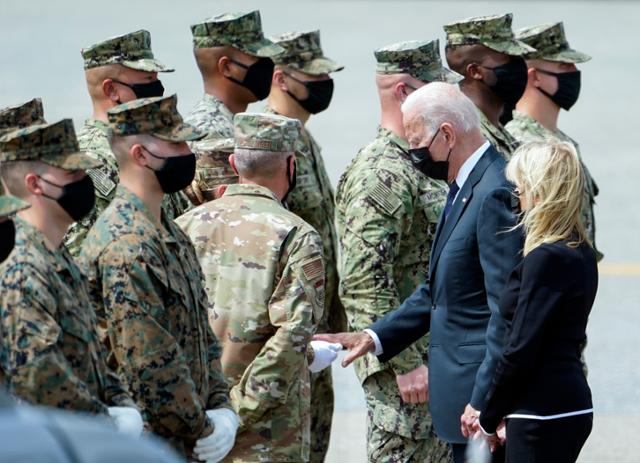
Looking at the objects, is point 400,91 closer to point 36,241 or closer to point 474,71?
point 474,71

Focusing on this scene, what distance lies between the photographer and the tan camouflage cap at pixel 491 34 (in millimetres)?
6949

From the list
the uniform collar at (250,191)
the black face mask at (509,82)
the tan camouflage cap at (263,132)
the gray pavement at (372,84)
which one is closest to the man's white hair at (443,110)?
the tan camouflage cap at (263,132)

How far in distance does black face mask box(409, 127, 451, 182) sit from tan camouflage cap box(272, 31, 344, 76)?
1.81m

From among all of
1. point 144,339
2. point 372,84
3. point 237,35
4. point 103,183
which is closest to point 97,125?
point 103,183

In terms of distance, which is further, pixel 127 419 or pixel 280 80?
pixel 280 80

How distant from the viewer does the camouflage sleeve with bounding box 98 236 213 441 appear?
4594 mm

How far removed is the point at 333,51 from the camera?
20.8 metres

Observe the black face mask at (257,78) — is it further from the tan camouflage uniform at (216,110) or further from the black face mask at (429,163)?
the black face mask at (429,163)

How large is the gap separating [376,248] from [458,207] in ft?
2.46

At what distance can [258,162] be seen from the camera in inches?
217

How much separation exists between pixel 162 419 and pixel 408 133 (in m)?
1.58

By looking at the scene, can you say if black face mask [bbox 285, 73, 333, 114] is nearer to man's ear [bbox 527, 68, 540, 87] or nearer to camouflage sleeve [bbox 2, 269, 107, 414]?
man's ear [bbox 527, 68, 540, 87]

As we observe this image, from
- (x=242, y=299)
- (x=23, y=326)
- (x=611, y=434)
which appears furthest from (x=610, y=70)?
(x=23, y=326)

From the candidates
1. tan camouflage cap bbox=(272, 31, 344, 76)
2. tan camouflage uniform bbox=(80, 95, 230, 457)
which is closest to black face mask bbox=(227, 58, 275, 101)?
tan camouflage cap bbox=(272, 31, 344, 76)
